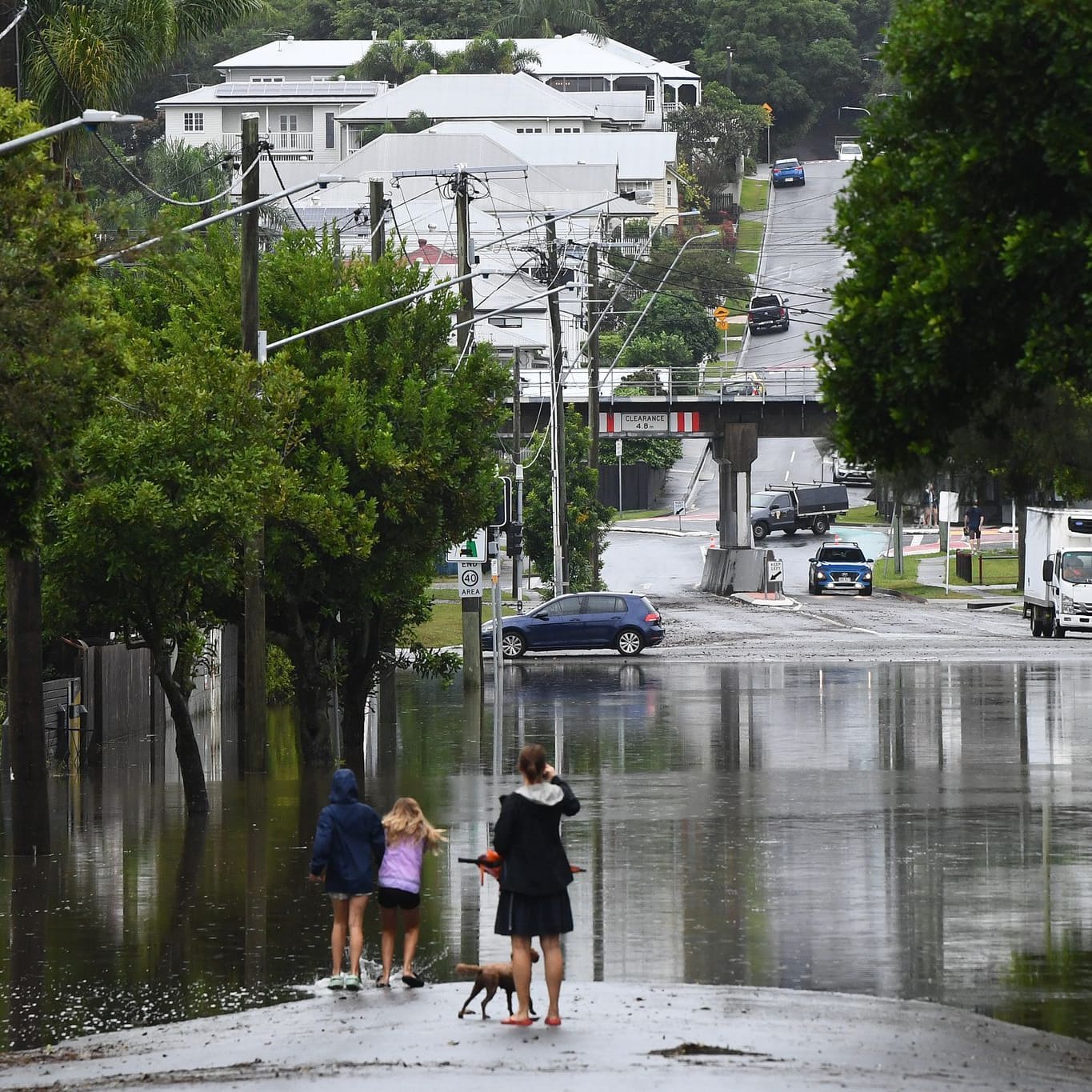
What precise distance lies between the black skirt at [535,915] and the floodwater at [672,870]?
1.80 m

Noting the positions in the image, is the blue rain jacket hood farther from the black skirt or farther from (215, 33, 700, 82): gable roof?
(215, 33, 700, 82): gable roof

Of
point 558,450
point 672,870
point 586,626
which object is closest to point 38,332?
point 672,870

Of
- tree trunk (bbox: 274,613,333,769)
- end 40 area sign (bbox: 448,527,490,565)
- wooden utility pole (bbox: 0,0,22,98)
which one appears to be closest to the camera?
wooden utility pole (bbox: 0,0,22,98)

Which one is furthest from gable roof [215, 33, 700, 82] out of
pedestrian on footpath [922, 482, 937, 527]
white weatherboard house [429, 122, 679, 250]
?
pedestrian on footpath [922, 482, 937, 527]

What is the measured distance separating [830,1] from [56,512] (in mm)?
172289

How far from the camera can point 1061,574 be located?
47.2 m

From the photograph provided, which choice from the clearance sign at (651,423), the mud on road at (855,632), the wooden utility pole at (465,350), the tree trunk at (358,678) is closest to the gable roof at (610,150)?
the clearance sign at (651,423)

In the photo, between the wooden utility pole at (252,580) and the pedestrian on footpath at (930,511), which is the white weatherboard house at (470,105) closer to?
the pedestrian on footpath at (930,511)

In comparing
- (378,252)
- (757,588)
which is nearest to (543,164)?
(757,588)

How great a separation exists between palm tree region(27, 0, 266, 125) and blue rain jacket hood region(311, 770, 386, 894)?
563 inches

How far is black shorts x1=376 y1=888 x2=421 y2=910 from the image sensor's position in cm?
1151

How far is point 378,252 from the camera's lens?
31562 mm

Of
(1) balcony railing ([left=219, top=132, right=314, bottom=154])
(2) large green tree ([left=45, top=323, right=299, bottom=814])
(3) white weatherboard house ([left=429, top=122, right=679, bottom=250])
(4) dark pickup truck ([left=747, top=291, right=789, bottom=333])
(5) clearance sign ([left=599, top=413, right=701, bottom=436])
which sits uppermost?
(1) balcony railing ([left=219, top=132, right=314, bottom=154])

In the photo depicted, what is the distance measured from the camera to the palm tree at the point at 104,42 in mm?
24859
